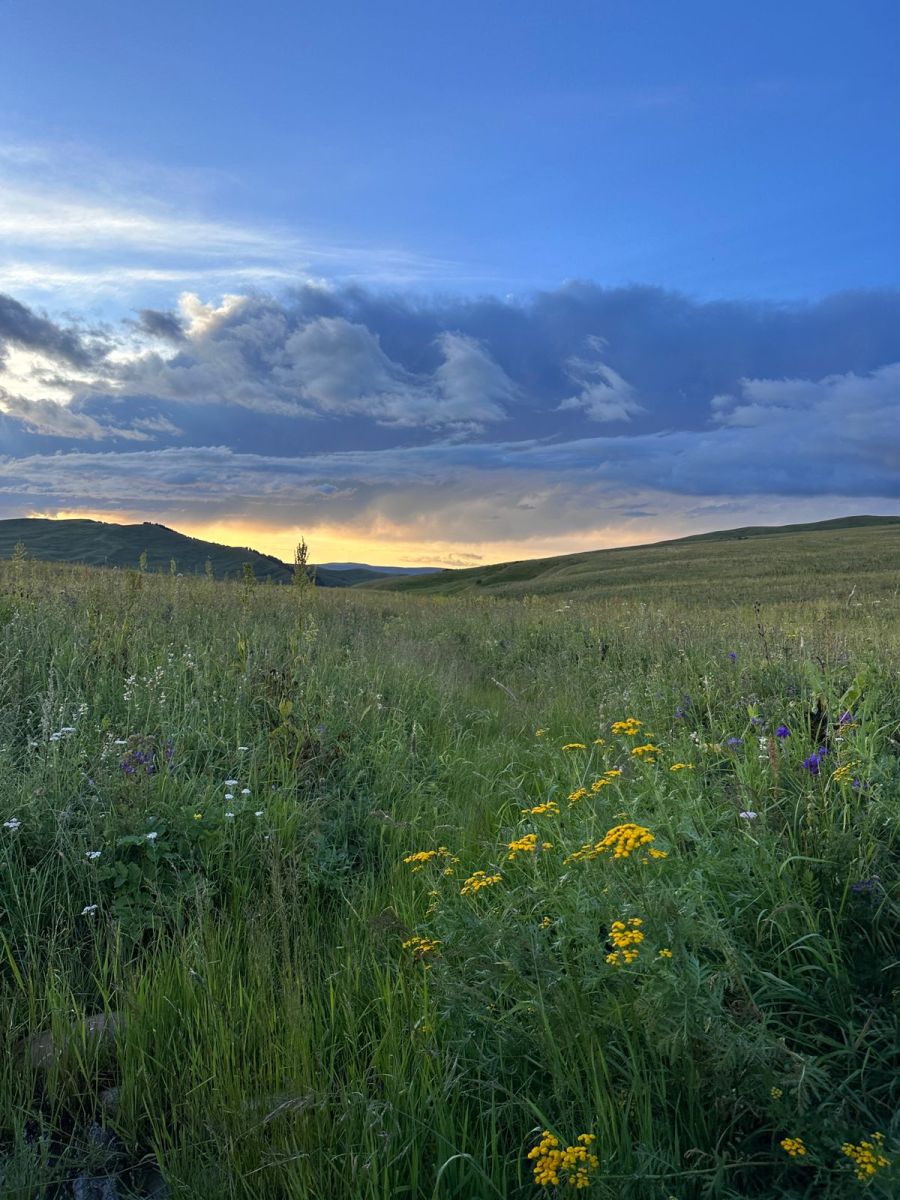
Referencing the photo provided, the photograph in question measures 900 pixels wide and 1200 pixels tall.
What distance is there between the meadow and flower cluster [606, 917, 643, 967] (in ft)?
0.04

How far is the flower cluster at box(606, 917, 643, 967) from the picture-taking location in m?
1.96

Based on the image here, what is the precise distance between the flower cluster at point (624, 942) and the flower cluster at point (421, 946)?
63 centimetres

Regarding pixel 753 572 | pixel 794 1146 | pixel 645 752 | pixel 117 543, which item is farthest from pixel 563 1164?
pixel 117 543

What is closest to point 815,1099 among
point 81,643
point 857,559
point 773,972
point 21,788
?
point 773,972

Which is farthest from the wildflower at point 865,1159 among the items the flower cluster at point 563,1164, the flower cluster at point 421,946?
the flower cluster at point 421,946

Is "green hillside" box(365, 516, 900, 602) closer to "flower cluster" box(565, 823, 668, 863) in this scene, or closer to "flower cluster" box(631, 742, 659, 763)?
"flower cluster" box(631, 742, 659, 763)

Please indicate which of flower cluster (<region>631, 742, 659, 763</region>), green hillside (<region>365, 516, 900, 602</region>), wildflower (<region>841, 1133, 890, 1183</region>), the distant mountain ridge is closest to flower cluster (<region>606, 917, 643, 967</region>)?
wildflower (<region>841, 1133, 890, 1183</region>)

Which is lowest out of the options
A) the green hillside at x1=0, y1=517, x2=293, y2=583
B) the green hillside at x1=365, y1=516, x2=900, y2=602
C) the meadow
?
the meadow

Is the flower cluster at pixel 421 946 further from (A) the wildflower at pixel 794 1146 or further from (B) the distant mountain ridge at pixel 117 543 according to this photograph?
(B) the distant mountain ridge at pixel 117 543

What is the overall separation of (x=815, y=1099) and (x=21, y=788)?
3564 mm

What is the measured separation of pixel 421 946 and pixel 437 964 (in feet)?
1.02

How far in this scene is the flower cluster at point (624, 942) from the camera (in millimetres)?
1963

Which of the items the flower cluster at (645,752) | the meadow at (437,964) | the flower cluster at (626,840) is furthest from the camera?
the flower cluster at (645,752)

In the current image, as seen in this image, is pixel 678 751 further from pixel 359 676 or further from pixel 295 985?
pixel 359 676
